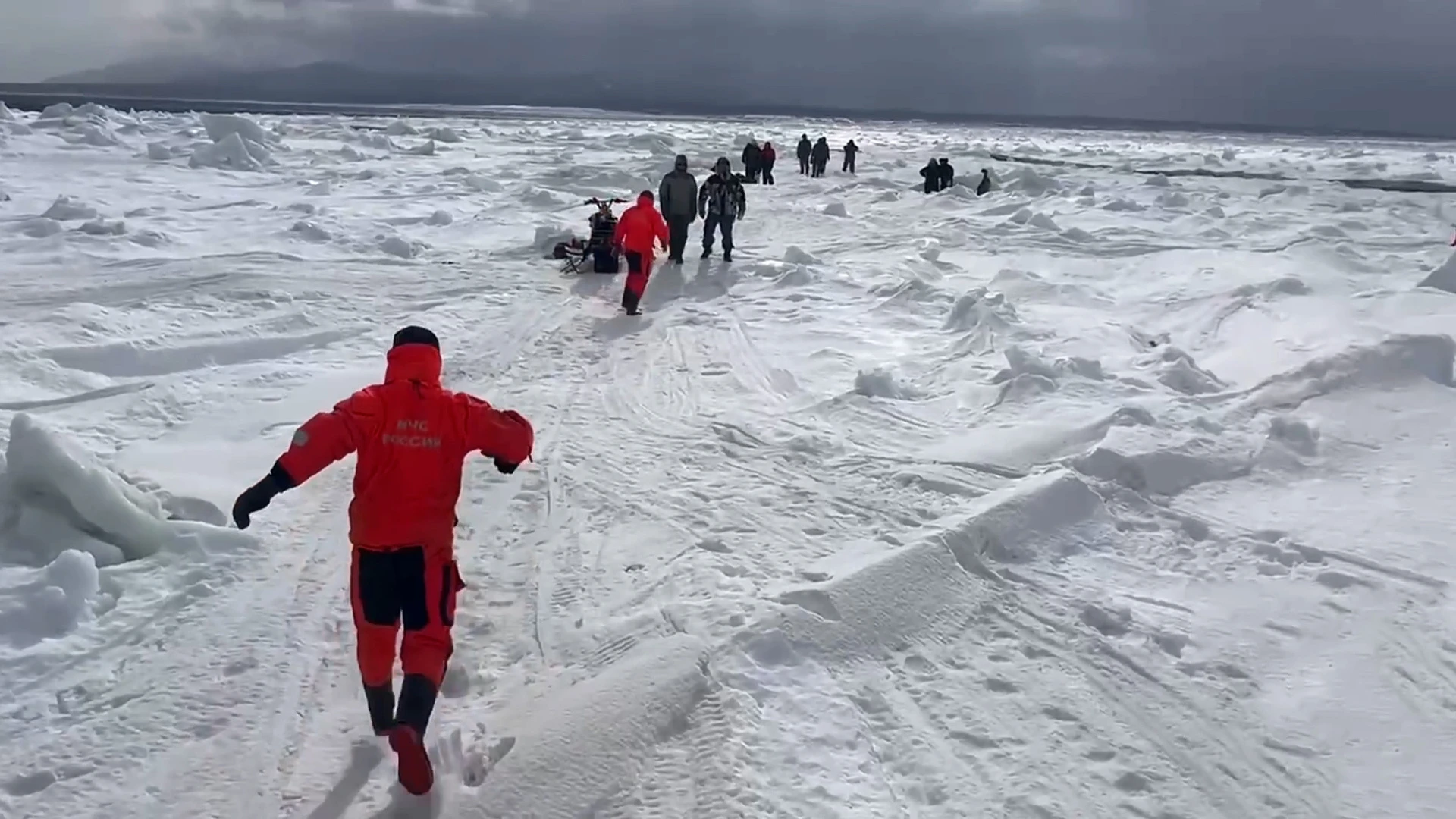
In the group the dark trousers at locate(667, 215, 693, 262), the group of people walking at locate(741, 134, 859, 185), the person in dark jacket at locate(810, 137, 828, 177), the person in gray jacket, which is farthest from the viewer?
the person in dark jacket at locate(810, 137, 828, 177)

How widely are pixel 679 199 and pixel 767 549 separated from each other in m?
7.54

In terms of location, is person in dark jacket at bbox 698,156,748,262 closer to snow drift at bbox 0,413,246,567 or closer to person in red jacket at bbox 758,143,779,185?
snow drift at bbox 0,413,246,567

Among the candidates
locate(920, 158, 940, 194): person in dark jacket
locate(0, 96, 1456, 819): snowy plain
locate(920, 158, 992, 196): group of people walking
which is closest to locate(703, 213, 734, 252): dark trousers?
locate(0, 96, 1456, 819): snowy plain

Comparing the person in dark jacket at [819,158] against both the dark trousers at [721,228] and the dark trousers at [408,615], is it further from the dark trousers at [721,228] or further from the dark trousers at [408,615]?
the dark trousers at [408,615]

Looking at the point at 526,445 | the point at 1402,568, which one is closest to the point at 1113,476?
the point at 1402,568

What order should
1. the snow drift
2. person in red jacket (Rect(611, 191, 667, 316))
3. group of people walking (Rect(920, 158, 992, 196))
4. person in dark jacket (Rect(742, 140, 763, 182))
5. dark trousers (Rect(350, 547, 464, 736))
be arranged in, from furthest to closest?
person in dark jacket (Rect(742, 140, 763, 182)) < group of people walking (Rect(920, 158, 992, 196)) < person in red jacket (Rect(611, 191, 667, 316)) < the snow drift < dark trousers (Rect(350, 547, 464, 736))

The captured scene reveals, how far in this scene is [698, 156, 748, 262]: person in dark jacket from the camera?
12.0 metres

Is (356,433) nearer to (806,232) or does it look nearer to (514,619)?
(514,619)

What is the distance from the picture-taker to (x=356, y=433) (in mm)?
2904

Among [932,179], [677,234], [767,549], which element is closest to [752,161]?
[932,179]

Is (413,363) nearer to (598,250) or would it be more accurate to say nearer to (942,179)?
(598,250)

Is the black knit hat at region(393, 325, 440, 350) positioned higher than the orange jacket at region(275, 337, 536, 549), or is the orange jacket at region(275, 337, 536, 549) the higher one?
the black knit hat at region(393, 325, 440, 350)

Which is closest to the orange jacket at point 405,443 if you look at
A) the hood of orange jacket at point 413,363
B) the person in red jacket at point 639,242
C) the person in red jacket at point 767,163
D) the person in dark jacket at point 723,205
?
the hood of orange jacket at point 413,363

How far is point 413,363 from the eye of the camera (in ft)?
9.73
